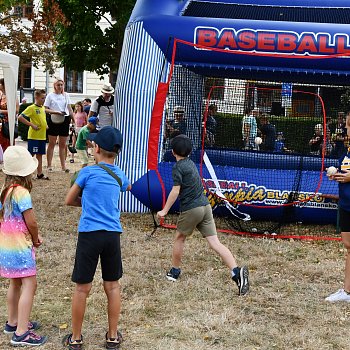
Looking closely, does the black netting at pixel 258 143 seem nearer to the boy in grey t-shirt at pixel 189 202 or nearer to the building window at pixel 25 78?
the boy in grey t-shirt at pixel 189 202

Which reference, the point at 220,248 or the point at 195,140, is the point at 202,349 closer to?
the point at 220,248

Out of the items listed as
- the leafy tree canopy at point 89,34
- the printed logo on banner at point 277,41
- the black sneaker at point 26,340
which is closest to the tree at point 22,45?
the leafy tree canopy at point 89,34

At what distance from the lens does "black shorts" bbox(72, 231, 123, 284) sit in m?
4.26

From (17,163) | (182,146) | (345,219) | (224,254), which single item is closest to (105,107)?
(182,146)

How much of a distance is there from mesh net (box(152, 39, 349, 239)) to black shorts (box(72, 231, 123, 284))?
4.00 metres

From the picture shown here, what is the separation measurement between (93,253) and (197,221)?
1858 millimetres

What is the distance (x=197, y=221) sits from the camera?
5.97 m

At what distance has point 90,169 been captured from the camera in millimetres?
4336

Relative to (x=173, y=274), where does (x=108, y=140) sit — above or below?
above

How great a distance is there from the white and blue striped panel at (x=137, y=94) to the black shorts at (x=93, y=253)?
4.24 meters

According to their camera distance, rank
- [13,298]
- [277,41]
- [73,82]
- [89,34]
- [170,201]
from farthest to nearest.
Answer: [73,82], [89,34], [277,41], [170,201], [13,298]

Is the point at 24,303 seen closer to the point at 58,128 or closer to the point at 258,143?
the point at 258,143

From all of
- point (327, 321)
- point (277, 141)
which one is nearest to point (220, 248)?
point (327, 321)

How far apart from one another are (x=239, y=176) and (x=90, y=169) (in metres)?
4.43
